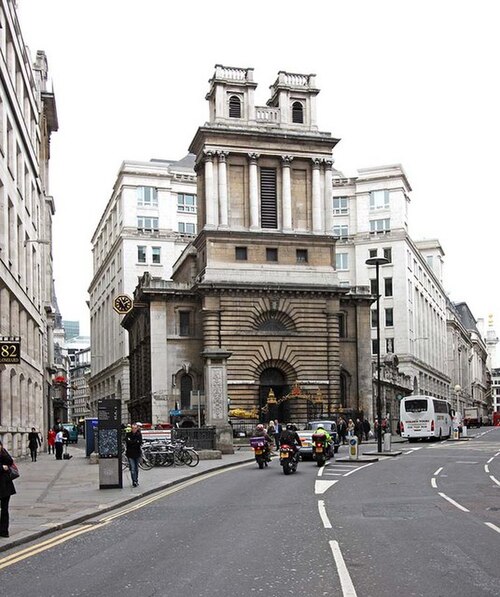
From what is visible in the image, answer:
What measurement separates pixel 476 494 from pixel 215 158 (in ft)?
159

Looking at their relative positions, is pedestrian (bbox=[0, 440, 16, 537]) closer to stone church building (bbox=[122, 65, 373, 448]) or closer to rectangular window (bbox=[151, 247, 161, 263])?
stone church building (bbox=[122, 65, 373, 448])

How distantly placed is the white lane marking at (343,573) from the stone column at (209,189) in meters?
53.8

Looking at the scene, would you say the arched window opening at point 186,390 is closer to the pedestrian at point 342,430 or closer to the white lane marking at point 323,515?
the pedestrian at point 342,430

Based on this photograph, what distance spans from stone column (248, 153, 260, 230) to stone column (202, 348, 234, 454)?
24556mm

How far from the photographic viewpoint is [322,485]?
936 inches

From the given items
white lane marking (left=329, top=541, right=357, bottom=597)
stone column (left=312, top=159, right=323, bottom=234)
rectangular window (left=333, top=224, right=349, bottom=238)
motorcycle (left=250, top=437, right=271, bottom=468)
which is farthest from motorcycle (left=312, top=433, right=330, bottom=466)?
rectangular window (left=333, top=224, right=349, bottom=238)

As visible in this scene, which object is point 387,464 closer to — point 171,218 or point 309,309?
point 309,309

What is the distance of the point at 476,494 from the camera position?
20.9 meters

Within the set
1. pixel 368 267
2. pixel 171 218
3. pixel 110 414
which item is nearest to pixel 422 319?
pixel 368 267

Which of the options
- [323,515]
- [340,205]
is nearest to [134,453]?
[323,515]

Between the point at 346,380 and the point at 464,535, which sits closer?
the point at 464,535

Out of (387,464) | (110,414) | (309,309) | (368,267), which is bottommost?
(387,464)

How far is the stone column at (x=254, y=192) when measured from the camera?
218ft

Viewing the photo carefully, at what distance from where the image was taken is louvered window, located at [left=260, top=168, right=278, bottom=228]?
67.6 meters
